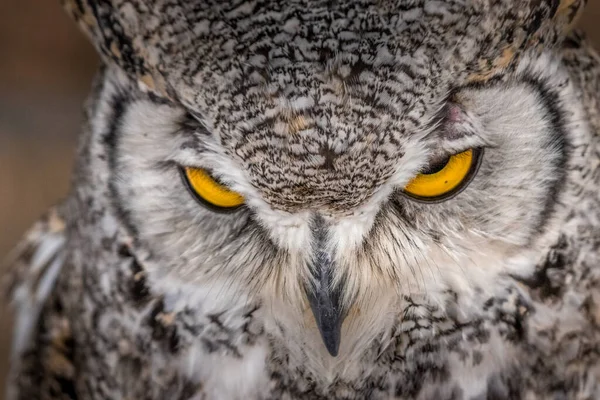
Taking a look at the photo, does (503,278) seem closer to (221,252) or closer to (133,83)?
(221,252)

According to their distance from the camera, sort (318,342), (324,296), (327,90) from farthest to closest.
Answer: (318,342) < (324,296) < (327,90)

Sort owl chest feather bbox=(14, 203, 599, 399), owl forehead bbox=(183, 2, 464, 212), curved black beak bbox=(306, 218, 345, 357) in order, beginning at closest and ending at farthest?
owl forehead bbox=(183, 2, 464, 212) < curved black beak bbox=(306, 218, 345, 357) < owl chest feather bbox=(14, 203, 599, 399)

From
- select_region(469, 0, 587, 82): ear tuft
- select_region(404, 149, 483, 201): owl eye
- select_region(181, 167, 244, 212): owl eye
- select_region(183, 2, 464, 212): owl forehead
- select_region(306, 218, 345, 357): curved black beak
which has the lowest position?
select_region(306, 218, 345, 357): curved black beak

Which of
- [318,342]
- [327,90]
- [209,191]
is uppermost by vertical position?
[327,90]

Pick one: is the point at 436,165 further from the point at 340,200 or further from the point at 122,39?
the point at 122,39

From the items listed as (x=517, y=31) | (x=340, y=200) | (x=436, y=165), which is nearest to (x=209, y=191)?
(x=340, y=200)

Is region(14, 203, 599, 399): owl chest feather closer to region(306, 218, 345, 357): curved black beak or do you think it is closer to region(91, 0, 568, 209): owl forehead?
region(306, 218, 345, 357): curved black beak

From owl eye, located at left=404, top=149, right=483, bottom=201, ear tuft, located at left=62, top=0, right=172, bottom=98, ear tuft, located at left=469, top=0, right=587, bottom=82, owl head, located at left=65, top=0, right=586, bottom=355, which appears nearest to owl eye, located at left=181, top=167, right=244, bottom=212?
owl head, located at left=65, top=0, right=586, bottom=355

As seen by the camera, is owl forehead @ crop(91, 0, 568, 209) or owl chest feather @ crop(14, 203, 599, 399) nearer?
owl forehead @ crop(91, 0, 568, 209)
